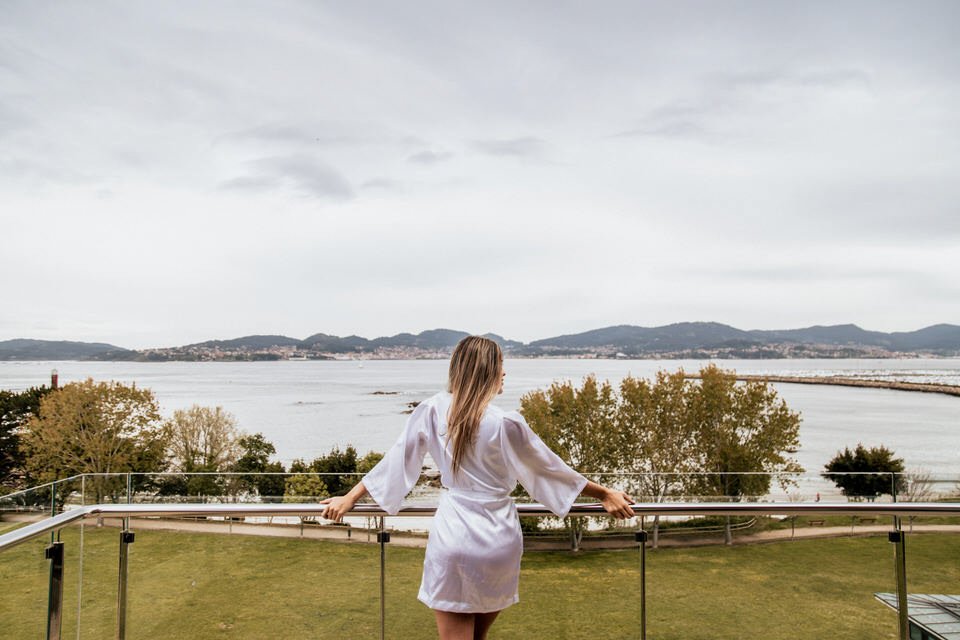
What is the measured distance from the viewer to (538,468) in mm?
2037

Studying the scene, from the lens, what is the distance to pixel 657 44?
14.3 meters

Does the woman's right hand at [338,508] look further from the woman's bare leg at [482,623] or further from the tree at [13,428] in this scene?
the tree at [13,428]

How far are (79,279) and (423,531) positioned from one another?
9159cm

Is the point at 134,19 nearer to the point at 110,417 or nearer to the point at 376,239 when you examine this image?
the point at 110,417

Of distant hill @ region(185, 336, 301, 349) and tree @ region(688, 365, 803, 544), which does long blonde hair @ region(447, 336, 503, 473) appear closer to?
→ tree @ region(688, 365, 803, 544)

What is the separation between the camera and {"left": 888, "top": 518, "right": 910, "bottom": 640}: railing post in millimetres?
2779

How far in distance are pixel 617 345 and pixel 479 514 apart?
11848 cm

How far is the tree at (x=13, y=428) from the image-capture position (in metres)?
40.9

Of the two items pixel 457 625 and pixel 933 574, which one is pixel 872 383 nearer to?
pixel 933 574

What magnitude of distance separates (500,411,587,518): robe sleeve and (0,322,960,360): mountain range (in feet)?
281

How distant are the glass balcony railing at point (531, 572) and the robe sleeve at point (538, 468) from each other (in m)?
0.40

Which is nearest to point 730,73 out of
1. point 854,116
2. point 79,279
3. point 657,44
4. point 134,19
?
point 854,116

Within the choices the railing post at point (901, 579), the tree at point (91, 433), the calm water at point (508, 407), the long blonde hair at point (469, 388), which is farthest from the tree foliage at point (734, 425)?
the long blonde hair at point (469, 388)

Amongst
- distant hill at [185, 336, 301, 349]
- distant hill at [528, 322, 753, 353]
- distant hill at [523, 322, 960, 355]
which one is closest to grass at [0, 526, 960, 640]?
distant hill at [523, 322, 960, 355]
